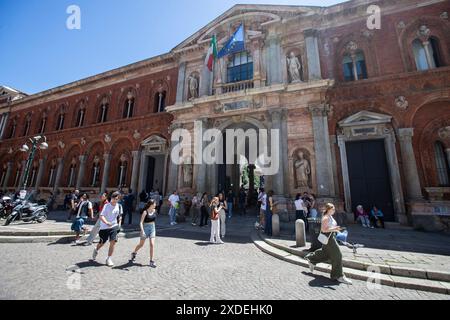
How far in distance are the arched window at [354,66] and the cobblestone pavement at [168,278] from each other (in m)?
11.4

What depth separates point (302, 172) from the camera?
10.6 m

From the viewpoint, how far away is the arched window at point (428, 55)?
33.2 feet

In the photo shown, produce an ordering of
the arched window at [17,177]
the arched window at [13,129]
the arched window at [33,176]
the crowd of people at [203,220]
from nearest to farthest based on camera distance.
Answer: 1. the crowd of people at [203,220]
2. the arched window at [33,176]
3. the arched window at [17,177]
4. the arched window at [13,129]

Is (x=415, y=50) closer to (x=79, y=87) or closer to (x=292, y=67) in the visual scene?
(x=292, y=67)

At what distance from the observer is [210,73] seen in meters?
14.4

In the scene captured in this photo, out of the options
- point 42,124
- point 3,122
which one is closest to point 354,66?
point 42,124

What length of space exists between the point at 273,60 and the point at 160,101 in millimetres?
9174

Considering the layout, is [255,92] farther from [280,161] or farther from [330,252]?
[330,252]

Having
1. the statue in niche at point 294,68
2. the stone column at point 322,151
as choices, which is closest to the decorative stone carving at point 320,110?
the stone column at point 322,151

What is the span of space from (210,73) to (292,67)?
5639mm

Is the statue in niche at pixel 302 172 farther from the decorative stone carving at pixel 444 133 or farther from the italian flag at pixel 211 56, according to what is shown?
the italian flag at pixel 211 56

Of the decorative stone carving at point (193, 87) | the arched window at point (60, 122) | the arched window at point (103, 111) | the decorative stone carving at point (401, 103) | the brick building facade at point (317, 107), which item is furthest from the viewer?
the arched window at point (60, 122)

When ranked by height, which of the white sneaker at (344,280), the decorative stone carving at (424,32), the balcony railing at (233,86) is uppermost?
the decorative stone carving at (424,32)

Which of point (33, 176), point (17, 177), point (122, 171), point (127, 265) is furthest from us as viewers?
point (17, 177)
